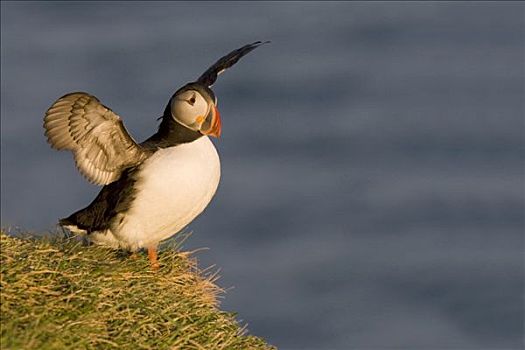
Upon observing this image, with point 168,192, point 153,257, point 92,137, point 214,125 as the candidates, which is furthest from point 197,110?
point 153,257

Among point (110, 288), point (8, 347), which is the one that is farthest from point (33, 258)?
point (8, 347)

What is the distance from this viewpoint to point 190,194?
14211 mm

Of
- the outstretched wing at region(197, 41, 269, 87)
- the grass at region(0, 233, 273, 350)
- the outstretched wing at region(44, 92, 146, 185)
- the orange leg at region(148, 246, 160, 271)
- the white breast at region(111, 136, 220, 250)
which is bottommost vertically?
the grass at region(0, 233, 273, 350)

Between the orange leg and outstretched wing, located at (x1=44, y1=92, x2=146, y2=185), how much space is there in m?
0.64

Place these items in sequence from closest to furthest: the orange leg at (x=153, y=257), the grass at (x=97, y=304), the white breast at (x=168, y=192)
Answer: the grass at (x=97, y=304) → the orange leg at (x=153, y=257) → the white breast at (x=168, y=192)

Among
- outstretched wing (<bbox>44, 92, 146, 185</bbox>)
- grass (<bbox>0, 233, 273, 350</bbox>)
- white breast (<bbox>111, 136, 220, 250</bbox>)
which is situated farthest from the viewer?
white breast (<bbox>111, 136, 220, 250</bbox>)

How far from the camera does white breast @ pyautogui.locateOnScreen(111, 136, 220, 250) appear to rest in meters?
14.2

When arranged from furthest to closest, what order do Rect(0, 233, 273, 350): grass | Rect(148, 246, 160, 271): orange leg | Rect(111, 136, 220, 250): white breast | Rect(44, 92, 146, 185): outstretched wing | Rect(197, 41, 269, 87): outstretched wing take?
Rect(197, 41, 269, 87): outstretched wing, Rect(111, 136, 220, 250): white breast, Rect(44, 92, 146, 185): outstretched wing, Rect(148, 246, 160, 271): orange leg, Rect(0, 233, 273, 350): grass

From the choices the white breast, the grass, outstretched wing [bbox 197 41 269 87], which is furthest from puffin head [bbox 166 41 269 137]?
the grass

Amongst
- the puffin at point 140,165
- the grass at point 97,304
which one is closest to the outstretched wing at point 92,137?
the puffin at point 140,165

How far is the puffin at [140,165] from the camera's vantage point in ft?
46.4

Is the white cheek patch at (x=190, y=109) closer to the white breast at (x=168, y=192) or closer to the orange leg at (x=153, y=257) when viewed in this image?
the white breast at (x=168, y=192)

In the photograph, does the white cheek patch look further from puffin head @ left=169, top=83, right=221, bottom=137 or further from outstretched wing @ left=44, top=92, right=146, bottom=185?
outstretched wing @ left=44, top=92, right=146, bottom=185

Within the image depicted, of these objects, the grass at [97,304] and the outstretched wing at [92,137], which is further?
the outstretched wing at [92,137]
